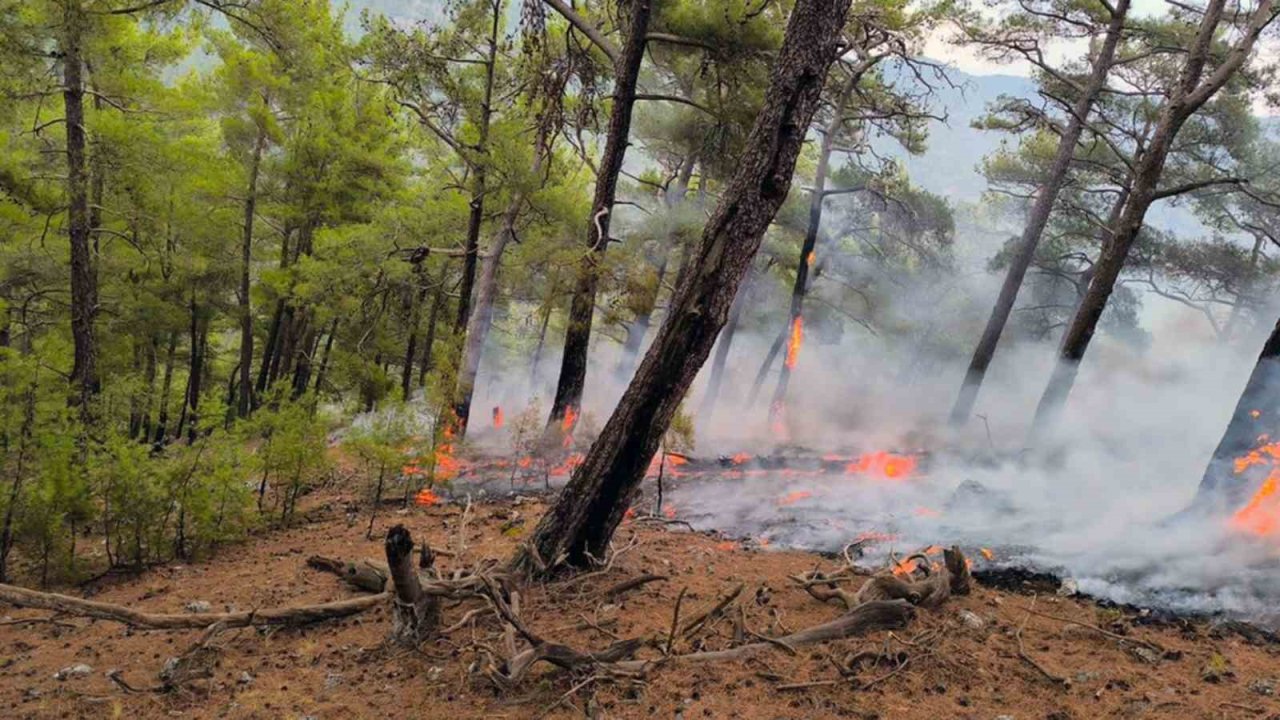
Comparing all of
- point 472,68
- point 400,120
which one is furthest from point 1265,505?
point 400,120

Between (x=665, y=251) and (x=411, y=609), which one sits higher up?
(x=665, y=251)

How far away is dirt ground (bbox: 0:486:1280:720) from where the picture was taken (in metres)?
3.52

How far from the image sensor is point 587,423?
1052 centimetres

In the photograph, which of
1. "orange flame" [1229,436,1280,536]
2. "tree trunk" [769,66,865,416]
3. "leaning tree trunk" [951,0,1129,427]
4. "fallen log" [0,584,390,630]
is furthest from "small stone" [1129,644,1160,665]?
"tree trunk" [769,66,865,416]

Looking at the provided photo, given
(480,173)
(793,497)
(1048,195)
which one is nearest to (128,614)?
(793,497)

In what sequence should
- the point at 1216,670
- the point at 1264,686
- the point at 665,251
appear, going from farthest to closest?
the point at 665,251
the point at 1216,670
the point at 1264,686

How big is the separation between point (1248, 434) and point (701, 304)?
6.20 m

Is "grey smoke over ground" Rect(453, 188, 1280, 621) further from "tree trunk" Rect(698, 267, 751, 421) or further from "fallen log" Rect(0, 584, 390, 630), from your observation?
"fallen log" Rect(0, 584, 390, 630)

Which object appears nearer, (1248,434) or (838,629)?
(838,629)

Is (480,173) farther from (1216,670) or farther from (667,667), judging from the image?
(1216,670)

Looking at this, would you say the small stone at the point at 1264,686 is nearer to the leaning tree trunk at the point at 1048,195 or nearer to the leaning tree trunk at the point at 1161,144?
the leaning tree trunk at the point at 1161,144

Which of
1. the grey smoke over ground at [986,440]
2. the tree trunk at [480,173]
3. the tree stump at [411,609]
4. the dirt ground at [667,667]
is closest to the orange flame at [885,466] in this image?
the grey smoke over ground at [986,440]

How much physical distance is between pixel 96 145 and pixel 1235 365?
29.5 m

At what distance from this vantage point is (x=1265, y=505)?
245 inches
